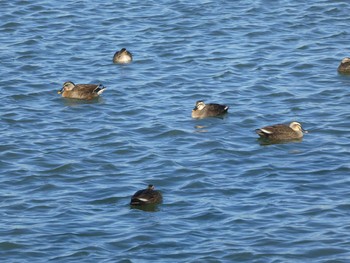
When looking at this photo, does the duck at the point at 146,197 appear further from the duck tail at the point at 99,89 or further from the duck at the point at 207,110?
the duck tail at the point at 99,89

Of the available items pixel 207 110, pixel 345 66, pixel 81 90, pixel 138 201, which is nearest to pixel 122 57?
pixel 81 90

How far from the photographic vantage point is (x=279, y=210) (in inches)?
807

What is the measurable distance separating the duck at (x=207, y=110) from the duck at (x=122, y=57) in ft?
15.0

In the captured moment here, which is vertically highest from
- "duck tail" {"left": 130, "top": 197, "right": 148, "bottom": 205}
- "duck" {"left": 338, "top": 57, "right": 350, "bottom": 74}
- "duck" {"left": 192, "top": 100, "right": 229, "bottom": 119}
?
"duck tail" {"left": 130, "top": 197, "right": 148, "bottom": 205}

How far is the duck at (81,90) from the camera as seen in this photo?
2752 centimetres

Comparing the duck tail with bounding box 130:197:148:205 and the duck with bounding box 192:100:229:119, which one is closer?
the duck tail with bounding box 130:197:148:205

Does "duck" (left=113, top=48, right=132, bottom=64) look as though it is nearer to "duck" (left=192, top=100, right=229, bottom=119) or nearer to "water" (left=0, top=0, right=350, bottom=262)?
"water" (left=0, top=0, right=350, bottom=262)

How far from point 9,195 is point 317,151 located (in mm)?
6316

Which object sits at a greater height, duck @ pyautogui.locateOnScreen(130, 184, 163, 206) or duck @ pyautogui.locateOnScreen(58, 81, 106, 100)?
duck @ pyautogui.locateOnScreen(130, 184, 163, 206)

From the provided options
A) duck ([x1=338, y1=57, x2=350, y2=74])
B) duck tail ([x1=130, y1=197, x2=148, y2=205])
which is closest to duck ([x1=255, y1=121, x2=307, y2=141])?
duck tail ([x1=130, y1=197, x2=148, y2=205])

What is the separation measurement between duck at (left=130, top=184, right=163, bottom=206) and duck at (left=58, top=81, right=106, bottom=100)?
7021mm

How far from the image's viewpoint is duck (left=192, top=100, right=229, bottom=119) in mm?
25766

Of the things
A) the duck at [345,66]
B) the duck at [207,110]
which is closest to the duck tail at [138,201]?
the duck at [207,110]

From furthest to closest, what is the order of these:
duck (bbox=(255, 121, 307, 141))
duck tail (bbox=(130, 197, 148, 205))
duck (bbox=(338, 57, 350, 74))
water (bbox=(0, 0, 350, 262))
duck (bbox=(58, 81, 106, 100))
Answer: duck (bbox=(338, 57, 350, 74))
duck (bbox=(58, 81, 106, 100))
duck (bbox=(255, 121, 307, 141))
duck tail (bbox=(130, 197, 148, 205))
water (bbox=(0, 0, 350, 262))
